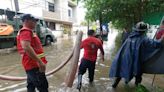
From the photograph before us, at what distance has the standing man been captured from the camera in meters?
4.05

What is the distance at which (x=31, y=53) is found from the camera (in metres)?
4.03

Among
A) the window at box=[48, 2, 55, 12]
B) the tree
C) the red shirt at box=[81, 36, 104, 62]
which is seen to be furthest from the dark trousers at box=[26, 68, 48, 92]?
the window at box=[48, 2, 55, 12]

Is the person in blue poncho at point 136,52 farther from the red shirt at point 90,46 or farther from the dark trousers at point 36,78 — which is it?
the dark trousers at point 36,78

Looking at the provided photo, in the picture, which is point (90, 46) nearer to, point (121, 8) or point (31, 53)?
point (31, 53)

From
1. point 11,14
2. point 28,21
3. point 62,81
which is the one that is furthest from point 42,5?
point 28,21

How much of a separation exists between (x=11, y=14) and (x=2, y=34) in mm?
2148

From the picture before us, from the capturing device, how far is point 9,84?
734cm

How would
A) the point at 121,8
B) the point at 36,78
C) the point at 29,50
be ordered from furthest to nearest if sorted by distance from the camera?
the point at 121,8
the point at 36,78
the point at 29,50

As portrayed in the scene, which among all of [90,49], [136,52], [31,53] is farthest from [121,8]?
[31,53]

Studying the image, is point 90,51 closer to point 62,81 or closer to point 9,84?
point 62,81

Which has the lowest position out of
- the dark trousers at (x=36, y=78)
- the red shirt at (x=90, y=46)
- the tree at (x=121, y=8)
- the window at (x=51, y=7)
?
the dark trousers at (x=36, y=78)

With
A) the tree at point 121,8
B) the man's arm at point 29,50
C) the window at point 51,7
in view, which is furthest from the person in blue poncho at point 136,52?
the window at point 51,7

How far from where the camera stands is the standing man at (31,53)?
4055 millimetres

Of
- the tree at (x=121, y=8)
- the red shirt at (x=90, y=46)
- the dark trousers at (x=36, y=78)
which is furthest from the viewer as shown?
the tree at (x=121, y=8)
